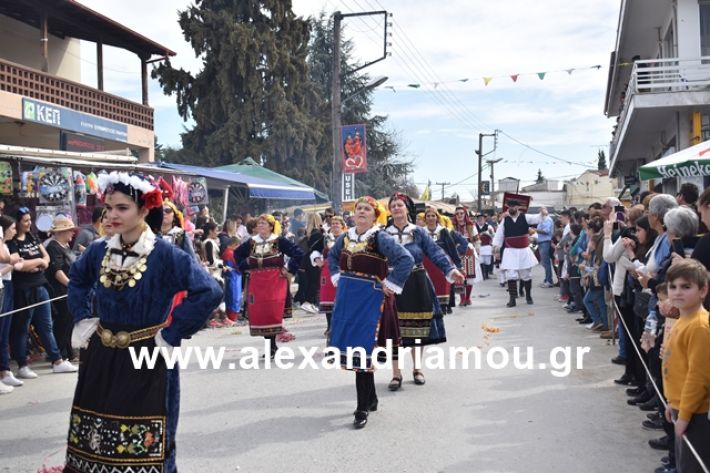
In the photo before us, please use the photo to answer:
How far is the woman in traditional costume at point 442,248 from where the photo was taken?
10.4m

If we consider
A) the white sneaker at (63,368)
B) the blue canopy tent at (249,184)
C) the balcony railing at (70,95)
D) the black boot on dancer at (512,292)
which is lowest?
the white sneaker at (63,368)

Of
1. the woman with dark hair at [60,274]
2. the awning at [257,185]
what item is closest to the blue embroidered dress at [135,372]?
the woman with dark hair at [60,274]

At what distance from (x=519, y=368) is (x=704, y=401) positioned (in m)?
4.93

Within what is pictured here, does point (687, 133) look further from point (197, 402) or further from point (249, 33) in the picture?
point (249, 33)

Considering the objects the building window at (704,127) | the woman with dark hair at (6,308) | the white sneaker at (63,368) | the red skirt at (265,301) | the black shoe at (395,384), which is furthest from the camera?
the building window at (704,127)

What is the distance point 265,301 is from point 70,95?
11.5 m

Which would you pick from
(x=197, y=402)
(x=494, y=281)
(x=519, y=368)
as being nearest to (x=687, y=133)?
(x=494, y=281)

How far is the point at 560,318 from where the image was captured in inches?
506

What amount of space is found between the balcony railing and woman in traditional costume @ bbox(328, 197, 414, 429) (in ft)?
39.2

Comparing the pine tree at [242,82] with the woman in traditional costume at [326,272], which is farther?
the pine tree at [242,82]

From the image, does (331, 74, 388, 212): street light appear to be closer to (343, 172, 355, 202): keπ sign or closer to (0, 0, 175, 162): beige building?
(343, 172, 355, 202): keπ sign

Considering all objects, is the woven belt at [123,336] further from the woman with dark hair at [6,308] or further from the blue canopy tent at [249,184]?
the blue canopy tent at [249,184]

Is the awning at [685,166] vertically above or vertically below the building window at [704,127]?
below

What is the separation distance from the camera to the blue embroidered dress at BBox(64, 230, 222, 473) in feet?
12.6
